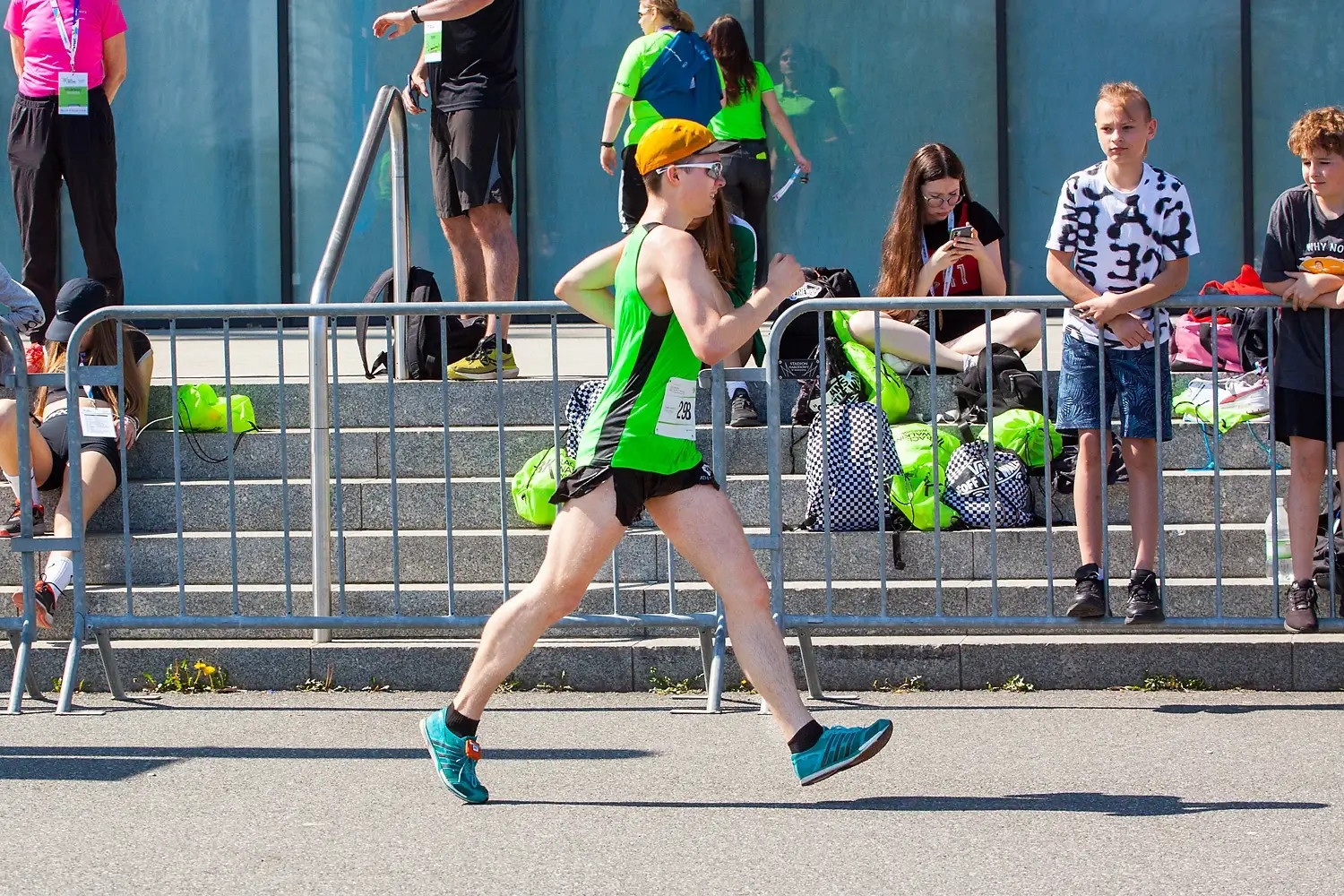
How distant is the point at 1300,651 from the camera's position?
629cm

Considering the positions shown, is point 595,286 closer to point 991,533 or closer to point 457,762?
point 457,762

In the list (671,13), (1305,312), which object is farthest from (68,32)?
(1305,312)

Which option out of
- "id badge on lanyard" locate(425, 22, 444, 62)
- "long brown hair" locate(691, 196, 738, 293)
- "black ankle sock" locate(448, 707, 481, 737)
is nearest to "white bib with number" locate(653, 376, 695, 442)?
"long brown hair" locate(691, 196, 738, 293)

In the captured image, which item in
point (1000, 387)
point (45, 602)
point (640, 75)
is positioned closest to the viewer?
point (45, 602)

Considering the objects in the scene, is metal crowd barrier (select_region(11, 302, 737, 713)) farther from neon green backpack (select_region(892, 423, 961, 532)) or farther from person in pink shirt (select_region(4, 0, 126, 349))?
person in pink shirt (select_region(4, 0, 126, 349))

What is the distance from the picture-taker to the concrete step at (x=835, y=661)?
6312mm

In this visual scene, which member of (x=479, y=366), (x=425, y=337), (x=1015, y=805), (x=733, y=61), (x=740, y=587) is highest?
(x=733, y=61)

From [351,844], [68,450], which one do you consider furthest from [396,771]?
[68,450]

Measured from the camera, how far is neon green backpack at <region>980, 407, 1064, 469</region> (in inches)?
273

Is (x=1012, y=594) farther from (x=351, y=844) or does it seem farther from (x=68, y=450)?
(x=68, y=450)

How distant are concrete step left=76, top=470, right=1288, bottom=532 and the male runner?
89.3 inches

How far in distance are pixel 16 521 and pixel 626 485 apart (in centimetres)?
337

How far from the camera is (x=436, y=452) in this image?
7.48 metres

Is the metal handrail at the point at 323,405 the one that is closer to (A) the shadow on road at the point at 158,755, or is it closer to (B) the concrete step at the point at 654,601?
(B) the concrete step at the point at 654,601
